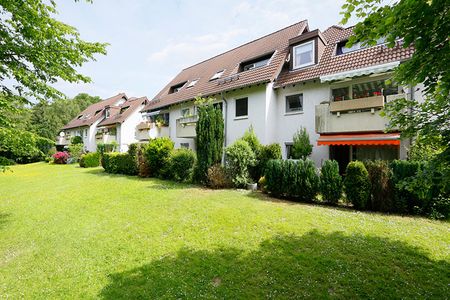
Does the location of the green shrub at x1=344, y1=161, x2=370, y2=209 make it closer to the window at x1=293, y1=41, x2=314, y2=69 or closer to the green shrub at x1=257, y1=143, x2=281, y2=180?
the green shrub at x1=257, y1=143, x2=281, y2=180

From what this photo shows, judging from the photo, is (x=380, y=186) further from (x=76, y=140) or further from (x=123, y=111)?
(x=76, y=140)

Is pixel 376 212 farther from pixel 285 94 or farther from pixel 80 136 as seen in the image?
pixel 80 136

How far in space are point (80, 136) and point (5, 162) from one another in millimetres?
45743

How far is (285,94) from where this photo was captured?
18.0 meters

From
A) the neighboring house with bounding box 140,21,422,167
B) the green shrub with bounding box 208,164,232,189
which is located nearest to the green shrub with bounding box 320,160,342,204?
the neighboring house with bounding box 140,21,422,167

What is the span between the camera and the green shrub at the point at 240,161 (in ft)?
48.2

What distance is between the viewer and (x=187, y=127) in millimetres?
22922

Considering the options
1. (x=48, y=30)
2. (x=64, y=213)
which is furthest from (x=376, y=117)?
(x=64, y=213)

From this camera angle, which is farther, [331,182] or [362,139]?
[362,139]

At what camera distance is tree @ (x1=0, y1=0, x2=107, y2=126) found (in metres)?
8.62

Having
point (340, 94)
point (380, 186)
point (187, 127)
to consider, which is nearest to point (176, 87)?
point (187, 127)

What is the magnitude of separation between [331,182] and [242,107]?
1098 centimetres

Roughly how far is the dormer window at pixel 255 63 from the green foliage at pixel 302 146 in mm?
7757

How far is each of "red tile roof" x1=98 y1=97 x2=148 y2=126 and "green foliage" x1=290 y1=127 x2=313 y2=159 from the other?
31.5 m
